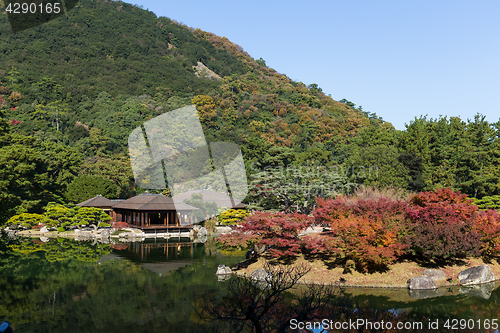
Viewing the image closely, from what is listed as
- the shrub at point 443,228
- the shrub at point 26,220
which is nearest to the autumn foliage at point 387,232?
the shrub at point 443,228

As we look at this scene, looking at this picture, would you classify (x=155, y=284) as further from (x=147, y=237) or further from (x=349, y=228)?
(x=147, y=237)

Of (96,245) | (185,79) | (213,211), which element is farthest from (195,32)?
(96,245)

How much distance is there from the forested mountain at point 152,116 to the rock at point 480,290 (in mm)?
13010

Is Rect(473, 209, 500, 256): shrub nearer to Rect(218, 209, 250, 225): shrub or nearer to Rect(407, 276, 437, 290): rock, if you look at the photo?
Rect(407, 276, 437, 290): rock

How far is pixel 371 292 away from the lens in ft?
39.5

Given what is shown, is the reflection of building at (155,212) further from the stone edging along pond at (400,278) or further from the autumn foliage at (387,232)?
the stone edging along pond at (400,278)

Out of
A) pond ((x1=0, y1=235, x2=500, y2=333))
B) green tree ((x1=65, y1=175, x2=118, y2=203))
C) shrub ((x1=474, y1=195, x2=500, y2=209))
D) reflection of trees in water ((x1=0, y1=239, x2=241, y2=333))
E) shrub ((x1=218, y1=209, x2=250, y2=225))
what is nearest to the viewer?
reflection of trees in water ((x1=0, y1=239, x2=241, y2=333))

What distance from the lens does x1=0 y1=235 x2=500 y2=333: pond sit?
8.92 m

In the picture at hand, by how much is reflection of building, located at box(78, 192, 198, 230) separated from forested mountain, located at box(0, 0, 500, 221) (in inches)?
220

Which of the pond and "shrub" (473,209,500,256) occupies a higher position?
"shrub" (473,209,500,256)

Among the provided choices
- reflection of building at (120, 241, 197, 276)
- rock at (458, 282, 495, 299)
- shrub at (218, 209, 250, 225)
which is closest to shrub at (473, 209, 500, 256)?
rock at (458, 282, 495, 299)

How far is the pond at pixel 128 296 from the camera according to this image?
29.3 ft

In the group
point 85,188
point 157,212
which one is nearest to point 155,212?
point 157,212

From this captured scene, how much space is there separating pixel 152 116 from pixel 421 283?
163 feet
